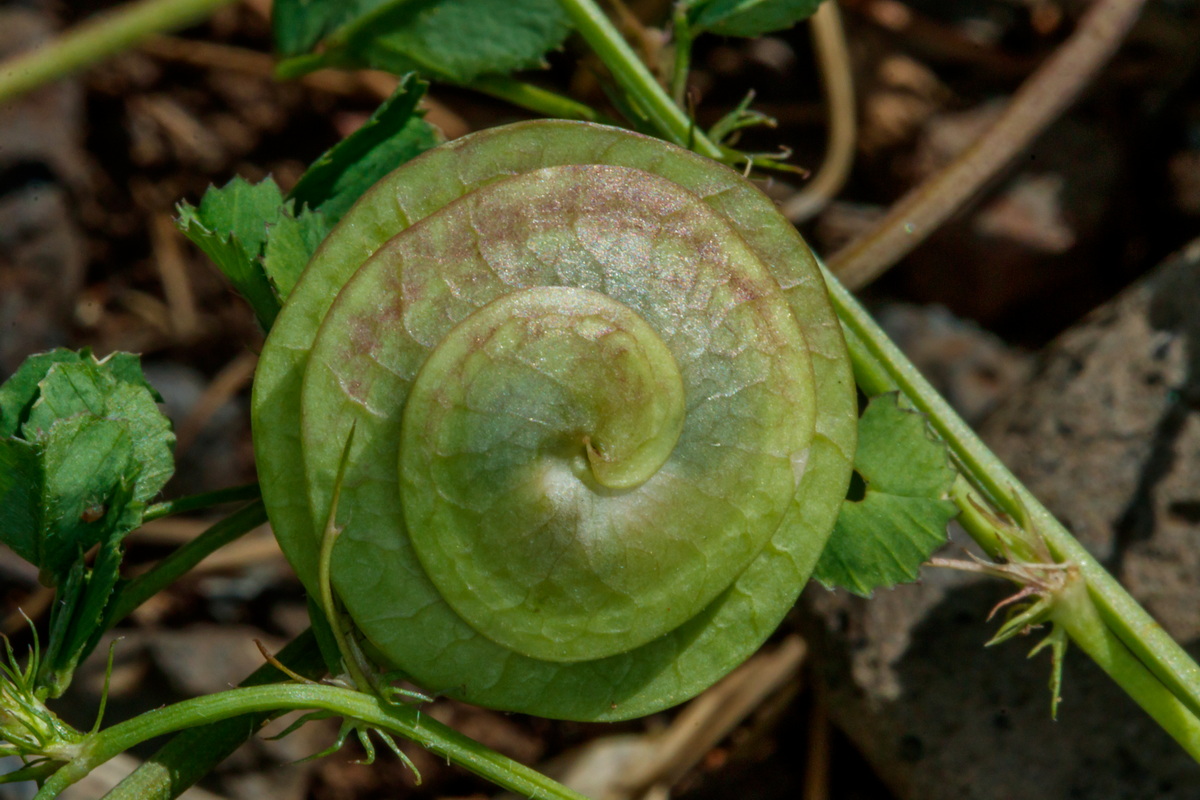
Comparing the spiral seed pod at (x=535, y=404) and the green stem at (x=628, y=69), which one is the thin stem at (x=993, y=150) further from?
the spiral seed pod at (x=535, y=404)

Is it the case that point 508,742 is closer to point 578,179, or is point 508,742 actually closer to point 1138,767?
point 1138,767

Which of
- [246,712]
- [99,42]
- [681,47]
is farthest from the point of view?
[99,42]

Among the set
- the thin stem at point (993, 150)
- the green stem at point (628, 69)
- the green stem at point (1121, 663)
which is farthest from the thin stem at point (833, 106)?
the green stem at point (1121, 663)

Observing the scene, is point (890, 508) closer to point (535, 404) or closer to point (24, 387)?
point (535, 404)

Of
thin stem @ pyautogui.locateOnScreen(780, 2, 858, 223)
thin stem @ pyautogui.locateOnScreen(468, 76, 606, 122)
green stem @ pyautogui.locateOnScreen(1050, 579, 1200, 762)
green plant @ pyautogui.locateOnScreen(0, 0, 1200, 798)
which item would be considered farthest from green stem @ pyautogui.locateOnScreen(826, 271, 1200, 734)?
thin stem @ pyautogui.locateOnScreen(780, 2, 858, 223)

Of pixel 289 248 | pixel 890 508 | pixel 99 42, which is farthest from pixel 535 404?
pixel 99 42

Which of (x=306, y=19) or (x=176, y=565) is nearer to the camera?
(x=176, y=565)

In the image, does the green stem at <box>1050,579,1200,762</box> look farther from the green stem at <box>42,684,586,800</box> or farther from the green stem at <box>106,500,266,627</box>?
the green stem at <box>106,500,266,627</box>
